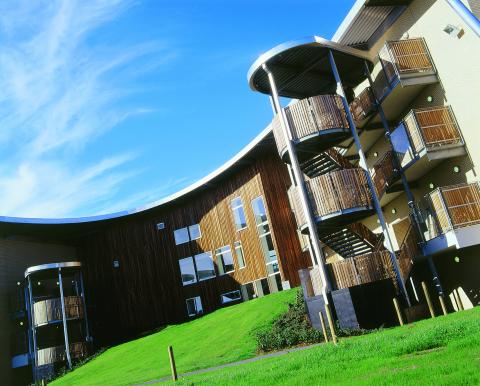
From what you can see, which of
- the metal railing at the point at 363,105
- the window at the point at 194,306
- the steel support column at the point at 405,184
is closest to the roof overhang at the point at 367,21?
the steel support column at the point at 405,184

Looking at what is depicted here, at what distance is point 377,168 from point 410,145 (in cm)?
226

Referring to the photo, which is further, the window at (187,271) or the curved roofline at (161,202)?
the window at (187,271)

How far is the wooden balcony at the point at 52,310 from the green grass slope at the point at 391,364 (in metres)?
24.7

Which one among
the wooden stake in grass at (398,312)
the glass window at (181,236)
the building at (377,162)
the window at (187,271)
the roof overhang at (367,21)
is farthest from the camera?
the glass window at (181,236)

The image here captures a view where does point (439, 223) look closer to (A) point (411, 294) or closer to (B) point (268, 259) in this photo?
(A) point (411, 294)

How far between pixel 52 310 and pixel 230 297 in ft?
40.2

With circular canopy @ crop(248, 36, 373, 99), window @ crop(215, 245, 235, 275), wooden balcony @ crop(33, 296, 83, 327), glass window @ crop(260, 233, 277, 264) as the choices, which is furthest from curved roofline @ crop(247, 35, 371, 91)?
wooden balcony @ crop(33, 296, 83, 327)

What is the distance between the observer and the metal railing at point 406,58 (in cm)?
1752

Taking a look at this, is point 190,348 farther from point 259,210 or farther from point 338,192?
point 259,210

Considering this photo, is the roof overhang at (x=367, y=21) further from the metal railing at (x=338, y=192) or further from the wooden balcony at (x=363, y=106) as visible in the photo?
the metal railing at (x=338, y=192)

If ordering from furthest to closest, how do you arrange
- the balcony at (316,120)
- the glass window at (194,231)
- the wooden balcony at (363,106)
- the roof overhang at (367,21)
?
the glass window at (194,231) < the wooden balcony at (363,106) < the roof overhang at (367,21) < the balcony at (316,120)

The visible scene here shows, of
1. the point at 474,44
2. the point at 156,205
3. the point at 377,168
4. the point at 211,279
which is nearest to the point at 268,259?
the point at 211,279

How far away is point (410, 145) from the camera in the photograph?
17.3 meters

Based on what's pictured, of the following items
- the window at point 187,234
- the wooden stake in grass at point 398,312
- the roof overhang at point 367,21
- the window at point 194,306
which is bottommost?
the wooden stake in grass at point 398,312
